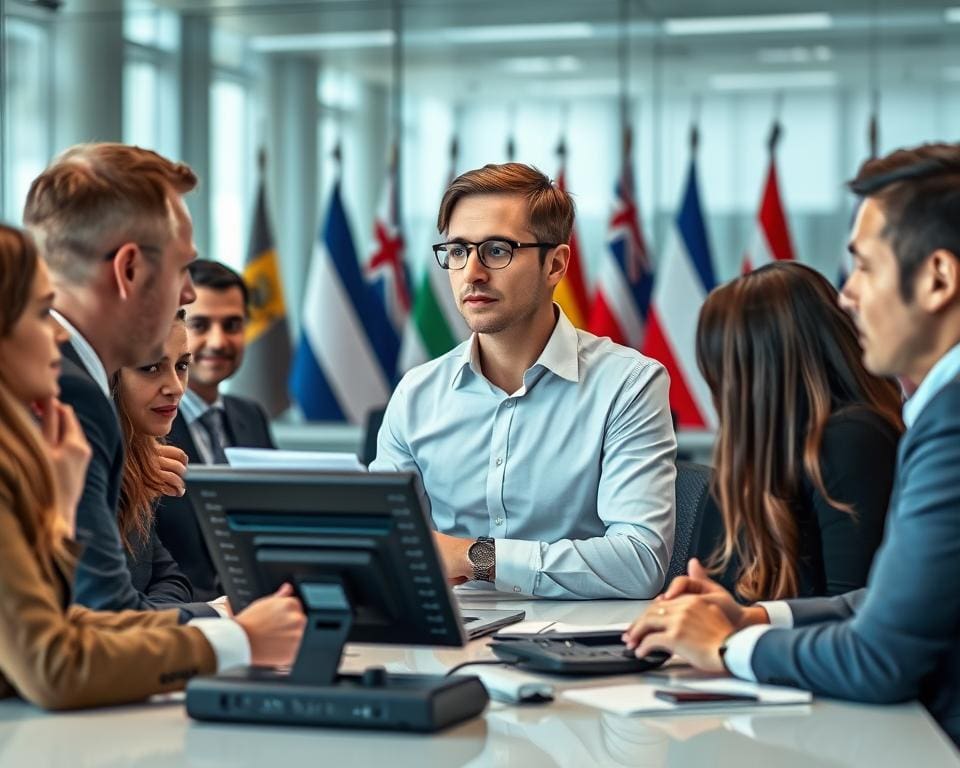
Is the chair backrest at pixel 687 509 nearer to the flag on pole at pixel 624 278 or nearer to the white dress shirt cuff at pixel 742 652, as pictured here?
the white dress shirt cuff at pixel 742 652

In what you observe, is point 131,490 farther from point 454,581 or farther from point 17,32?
point 17,32

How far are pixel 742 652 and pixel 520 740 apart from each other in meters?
0.40

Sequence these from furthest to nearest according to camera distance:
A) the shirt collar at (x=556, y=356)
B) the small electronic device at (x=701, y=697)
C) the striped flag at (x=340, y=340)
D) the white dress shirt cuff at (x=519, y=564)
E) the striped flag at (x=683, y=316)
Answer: the striped flag at (x=340, y=340) → the striped flag at (x=683, y=316) → the shirt collar at (x=556, y=356) → the white dress shirt cuff at (x=519, y=564) → the small electronic device at (x=701, y=697)

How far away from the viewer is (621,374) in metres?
3.04

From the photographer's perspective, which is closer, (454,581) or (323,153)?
(454,581)

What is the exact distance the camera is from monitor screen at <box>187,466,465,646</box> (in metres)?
1.71

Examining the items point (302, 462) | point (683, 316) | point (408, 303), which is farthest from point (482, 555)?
point (408, 303)

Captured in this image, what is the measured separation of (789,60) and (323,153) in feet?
7.86

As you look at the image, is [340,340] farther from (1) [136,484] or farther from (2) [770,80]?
(1) [136,484]

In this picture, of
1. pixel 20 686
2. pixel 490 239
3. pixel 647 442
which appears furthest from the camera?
pixel 490 239

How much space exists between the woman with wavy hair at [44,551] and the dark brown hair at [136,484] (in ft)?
2.46

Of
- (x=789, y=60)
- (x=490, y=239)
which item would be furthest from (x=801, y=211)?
(x=490, y=239)

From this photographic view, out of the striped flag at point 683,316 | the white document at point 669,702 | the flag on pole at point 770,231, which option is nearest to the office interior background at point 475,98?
the flag on pole at point 770,231

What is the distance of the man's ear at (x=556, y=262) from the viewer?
322cm
